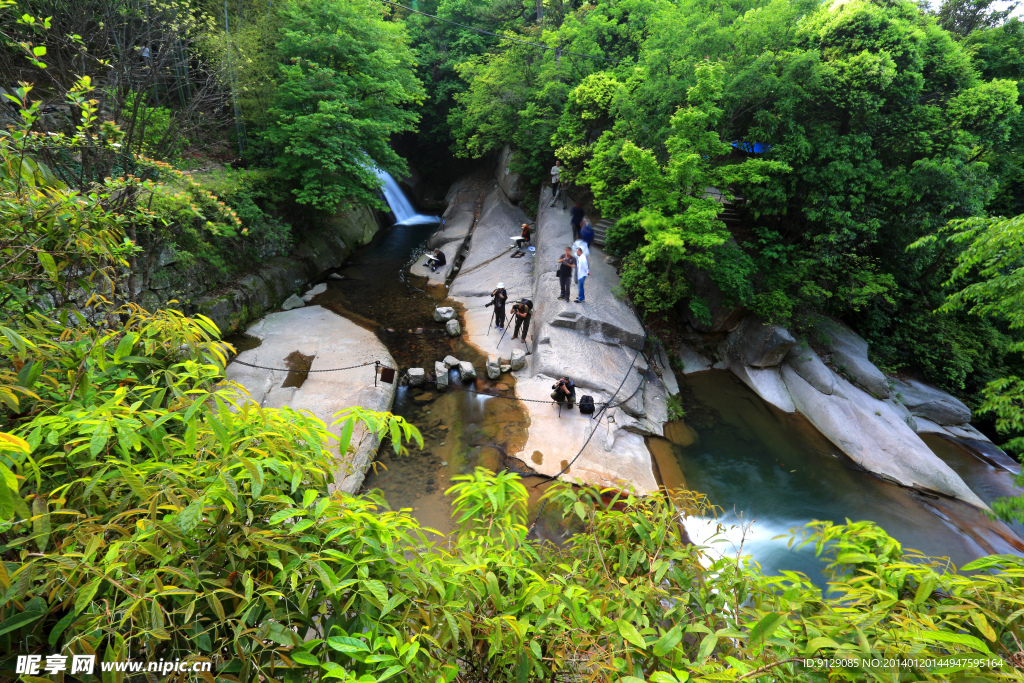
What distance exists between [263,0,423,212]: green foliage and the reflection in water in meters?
12.7

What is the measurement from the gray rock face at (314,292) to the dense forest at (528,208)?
6.24 ft

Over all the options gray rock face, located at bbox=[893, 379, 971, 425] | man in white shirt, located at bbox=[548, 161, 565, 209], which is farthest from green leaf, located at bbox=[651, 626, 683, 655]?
man in white shirt, located at bbox=[548, 161, 565, 209]

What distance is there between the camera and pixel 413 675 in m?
1.39

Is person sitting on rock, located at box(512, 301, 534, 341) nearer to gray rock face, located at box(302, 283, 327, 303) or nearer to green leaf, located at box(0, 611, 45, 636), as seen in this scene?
gray rock face, located at box(302, 283, 327, 303)

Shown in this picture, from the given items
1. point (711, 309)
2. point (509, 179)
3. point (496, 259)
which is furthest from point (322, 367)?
point (509, 179)

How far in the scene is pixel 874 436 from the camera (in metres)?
10.6

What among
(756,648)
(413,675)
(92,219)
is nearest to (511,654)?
(413,675)

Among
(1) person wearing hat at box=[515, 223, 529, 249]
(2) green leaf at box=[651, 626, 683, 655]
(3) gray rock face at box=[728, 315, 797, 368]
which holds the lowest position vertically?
(3) gray rock face at box=[728, 315, 797, 368]

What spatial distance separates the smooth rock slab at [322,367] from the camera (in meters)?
8.69

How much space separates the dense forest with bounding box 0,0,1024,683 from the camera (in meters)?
1.37

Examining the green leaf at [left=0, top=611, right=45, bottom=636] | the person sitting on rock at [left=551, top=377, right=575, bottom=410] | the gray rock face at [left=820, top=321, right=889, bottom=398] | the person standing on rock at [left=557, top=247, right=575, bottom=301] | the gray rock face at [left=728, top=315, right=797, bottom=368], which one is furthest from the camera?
the gray rock face at [left=728, top=315, right=797, bottom=368]

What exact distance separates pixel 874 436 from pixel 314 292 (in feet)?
54.6

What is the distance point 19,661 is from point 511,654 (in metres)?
1.46

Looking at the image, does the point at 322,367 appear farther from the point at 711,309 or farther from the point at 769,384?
the point at 769,384
